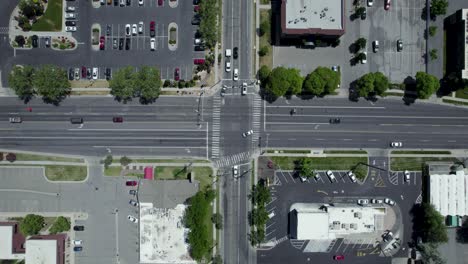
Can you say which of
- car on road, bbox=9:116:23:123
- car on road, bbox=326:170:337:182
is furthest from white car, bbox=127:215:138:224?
car on road, bbox=326:170:337:182

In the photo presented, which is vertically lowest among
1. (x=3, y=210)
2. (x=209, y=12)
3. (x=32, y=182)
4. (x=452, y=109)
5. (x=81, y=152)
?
(x=3, y=210)

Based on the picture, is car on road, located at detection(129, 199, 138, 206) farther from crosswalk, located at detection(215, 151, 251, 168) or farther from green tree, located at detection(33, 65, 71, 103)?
green tree, located at detection(33, 65, 71, 103)

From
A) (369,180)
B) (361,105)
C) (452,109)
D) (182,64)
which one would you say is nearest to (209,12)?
(182,64)

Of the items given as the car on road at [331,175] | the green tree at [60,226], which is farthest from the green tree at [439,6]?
the green tree at [60,226]

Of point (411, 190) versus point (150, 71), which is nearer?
point (150, 71)

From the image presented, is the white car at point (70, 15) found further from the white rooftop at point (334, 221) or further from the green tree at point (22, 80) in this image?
the white rooftop at point (334, 221)

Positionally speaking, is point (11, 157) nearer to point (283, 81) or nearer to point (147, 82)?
point (147, 82)

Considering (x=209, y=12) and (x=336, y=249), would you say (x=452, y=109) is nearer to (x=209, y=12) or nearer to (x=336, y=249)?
(x=336, y=249)
